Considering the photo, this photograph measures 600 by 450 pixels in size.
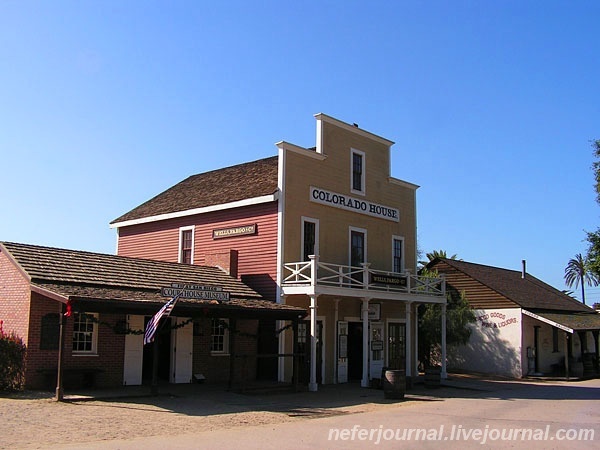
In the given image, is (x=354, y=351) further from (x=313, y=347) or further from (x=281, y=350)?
(x=313, y=347)

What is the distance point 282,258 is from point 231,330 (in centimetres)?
418

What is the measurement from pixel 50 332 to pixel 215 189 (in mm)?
10723

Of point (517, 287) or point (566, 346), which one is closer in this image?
point (566, 346)

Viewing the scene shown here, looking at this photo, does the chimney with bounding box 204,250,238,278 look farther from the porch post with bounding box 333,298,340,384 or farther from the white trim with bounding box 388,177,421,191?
the white trim with bounding box 388,177,421,191

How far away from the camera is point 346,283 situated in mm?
22172

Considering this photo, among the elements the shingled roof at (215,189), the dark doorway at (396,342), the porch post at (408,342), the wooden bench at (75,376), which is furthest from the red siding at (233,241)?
the dark doorway at (396,342)

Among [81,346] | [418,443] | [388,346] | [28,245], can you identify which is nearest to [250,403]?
[81,346]

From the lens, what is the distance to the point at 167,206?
2717 centimetres

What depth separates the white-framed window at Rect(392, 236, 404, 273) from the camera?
A: 27.4 metres

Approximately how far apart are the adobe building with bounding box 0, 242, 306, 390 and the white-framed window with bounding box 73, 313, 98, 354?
3 centimetres

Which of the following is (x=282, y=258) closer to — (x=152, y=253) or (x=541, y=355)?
(x=152, y=253)

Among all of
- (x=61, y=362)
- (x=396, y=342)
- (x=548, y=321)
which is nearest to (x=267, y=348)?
(x=396, y=342)

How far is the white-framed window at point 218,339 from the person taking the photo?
21.3m

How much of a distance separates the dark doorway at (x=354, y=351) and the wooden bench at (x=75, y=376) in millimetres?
10241
